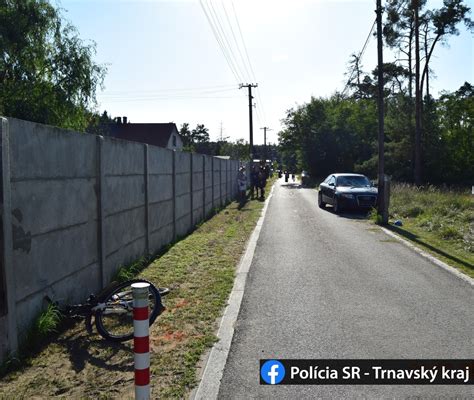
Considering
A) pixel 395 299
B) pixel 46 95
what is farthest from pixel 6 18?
pixel 395 299

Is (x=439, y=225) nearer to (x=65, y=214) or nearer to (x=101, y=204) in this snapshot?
(x=101, y=204)

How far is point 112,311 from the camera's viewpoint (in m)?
4.92

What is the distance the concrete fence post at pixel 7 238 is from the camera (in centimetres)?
364

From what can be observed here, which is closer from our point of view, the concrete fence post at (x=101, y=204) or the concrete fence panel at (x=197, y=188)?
the concrete fence post at (x=101, y=204)

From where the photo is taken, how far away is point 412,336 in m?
4.48

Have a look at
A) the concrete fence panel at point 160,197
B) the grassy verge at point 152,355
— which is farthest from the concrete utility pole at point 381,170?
the grassy verge at point 152,355

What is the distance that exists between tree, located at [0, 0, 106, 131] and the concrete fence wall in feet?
49.5

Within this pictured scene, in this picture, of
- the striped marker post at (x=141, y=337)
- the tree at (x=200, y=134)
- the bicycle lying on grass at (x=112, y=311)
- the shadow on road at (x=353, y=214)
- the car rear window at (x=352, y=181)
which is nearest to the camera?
the striped marker post at (x=141, y=337)

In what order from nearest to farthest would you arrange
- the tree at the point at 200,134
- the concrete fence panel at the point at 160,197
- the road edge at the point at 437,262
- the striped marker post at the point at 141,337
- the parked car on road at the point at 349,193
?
the striped marker post at the point at 141,337 < the road edge at the point at 437,262 < the concrete fence panel at the point at 160,197 < the parked car on road at the point at 349,193 < the tree at the point at 200,134

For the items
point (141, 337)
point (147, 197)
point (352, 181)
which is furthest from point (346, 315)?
point (352, 181)

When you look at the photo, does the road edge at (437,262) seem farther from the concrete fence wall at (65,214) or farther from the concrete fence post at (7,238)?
the concrete fence post at (7,238)

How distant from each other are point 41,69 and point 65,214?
2074 cm

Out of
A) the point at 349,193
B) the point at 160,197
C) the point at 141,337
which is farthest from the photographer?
the point at 349,193

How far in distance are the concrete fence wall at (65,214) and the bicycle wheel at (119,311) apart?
50cm
